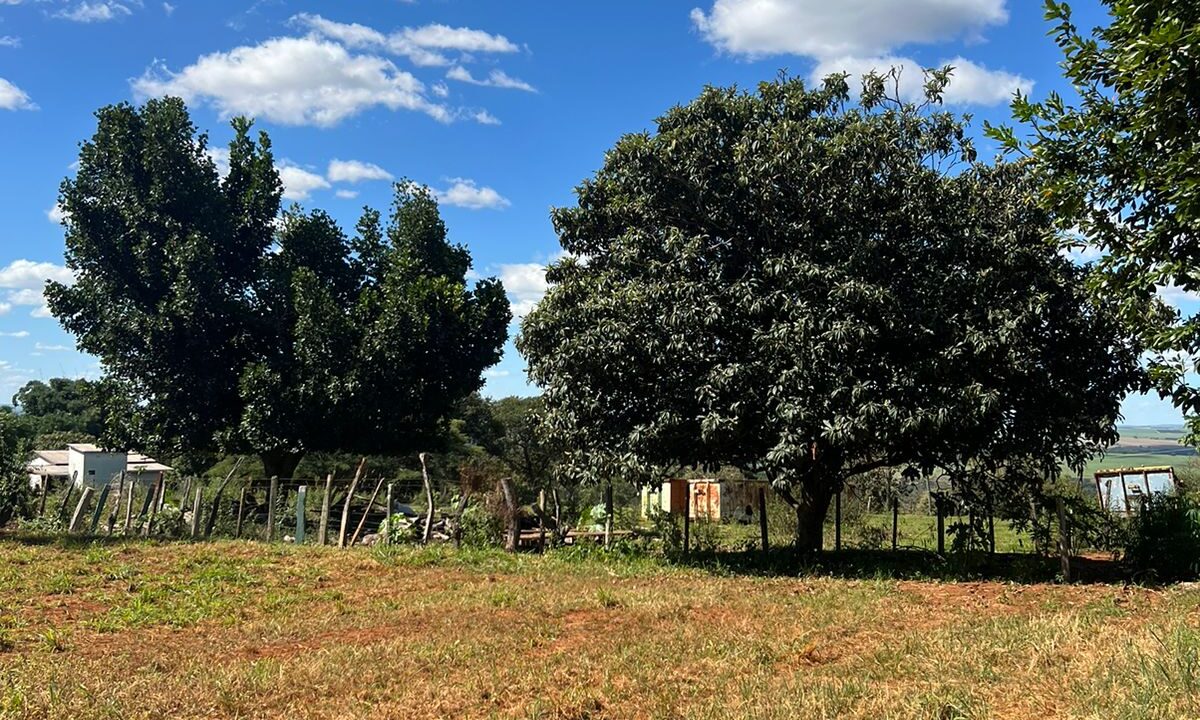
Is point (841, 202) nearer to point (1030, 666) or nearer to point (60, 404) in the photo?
point (1030, 666)

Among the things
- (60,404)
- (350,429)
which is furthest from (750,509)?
(60,404)

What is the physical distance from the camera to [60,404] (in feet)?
202

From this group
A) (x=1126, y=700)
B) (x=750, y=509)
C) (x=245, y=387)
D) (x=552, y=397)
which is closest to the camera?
(x=1126, y=700)

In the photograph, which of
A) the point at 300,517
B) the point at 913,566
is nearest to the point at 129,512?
the point at 300,517

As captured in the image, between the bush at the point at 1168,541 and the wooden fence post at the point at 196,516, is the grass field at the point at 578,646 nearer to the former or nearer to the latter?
the bush at the point at 1168,541

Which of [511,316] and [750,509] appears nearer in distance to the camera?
[511,316]

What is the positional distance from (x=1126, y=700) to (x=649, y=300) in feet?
27.1

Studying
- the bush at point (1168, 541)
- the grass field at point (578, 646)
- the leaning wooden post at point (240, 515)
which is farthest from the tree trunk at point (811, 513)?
the leaning wooden post at point (240, 515)

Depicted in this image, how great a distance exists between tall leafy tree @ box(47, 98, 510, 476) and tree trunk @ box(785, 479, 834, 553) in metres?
11.5

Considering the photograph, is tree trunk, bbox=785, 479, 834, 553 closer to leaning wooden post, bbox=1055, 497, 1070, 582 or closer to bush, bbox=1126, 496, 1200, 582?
leaning wooden post, bbox=1055, 497, 1070, 582

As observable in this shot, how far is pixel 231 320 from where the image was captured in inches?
917

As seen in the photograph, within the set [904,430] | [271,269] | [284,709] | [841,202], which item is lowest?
[284,709]

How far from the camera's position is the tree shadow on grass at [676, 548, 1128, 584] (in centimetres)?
1195

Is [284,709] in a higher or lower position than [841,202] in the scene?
lower
